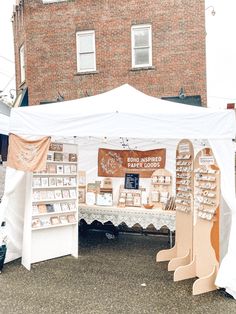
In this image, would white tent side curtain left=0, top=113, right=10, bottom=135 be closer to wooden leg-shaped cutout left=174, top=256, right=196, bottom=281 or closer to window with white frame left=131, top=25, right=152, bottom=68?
wooden leg-shaped cutout left=174, top=256, right=196, bottom=281

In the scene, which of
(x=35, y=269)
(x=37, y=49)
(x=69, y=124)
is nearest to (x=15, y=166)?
(x=69, y=124)

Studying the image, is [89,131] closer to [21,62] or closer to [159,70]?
[159,70]

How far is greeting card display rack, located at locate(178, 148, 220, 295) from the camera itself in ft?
16.4

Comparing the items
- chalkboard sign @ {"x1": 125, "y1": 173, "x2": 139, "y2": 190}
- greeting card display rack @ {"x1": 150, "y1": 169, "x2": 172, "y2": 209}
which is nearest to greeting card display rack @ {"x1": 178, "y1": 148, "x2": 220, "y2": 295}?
greeting card display rack @ {"x1": 150, "y1": 169, "x2": 172, "y2": 209}

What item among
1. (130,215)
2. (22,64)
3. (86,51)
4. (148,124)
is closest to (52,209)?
(130,215)

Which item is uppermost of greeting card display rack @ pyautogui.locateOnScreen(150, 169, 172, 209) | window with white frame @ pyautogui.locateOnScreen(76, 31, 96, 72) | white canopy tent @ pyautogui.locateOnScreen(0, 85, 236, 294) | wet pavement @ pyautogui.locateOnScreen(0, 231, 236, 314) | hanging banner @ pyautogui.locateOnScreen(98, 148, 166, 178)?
window with white frame @ pyautogui.locateOnScreen(76, 31, 96, 72)

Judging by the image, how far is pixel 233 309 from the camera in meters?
4.43

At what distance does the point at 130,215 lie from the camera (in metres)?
6.86

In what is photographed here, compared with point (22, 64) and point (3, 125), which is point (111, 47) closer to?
point (22, 64)

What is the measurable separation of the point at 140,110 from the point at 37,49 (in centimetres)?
1118

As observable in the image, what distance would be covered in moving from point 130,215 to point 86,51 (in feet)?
31.6

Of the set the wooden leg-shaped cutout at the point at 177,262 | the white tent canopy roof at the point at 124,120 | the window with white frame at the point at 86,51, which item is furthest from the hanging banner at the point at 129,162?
the window with white frame at the point at 86,51

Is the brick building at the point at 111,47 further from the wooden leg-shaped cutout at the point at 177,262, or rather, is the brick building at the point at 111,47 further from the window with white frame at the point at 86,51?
the wooden leg-shaped cutout at the point at 177,262

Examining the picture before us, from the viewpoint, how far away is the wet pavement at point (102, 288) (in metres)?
4.48
